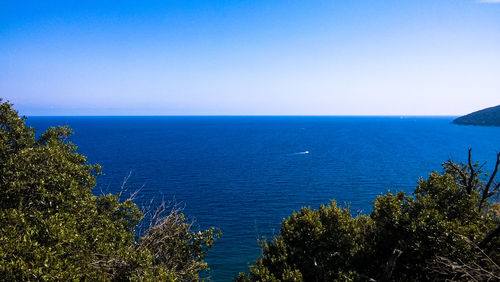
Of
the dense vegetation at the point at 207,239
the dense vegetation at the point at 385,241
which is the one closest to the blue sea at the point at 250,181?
the dense vegetation at the point at 385,241

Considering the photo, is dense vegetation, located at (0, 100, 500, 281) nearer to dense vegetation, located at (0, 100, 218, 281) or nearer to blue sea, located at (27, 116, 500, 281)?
dense vegetation, located at (0, 100, 218, 281)

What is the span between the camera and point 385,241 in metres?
16.1

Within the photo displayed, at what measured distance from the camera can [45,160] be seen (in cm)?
1514

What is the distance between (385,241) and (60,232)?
16.7 metres

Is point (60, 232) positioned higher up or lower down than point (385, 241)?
higher up

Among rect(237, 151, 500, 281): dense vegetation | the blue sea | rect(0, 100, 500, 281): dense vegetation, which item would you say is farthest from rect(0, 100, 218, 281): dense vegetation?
the blue sea

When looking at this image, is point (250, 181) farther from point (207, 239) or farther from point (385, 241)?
point (385, 241)

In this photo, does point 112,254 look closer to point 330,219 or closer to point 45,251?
point 45,251

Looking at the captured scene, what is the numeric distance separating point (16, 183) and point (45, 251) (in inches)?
216

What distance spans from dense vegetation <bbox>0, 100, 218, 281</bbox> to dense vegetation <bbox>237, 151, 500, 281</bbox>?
582 cm

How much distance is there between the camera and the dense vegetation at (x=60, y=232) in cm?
994

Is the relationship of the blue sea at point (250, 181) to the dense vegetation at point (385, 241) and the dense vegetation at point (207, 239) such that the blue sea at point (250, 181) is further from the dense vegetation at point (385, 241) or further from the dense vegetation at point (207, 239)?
the dense vegetation at point (207, 239)

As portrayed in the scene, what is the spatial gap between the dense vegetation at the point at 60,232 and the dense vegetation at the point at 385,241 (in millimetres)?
5823

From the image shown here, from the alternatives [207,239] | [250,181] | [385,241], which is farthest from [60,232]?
[250,181]
